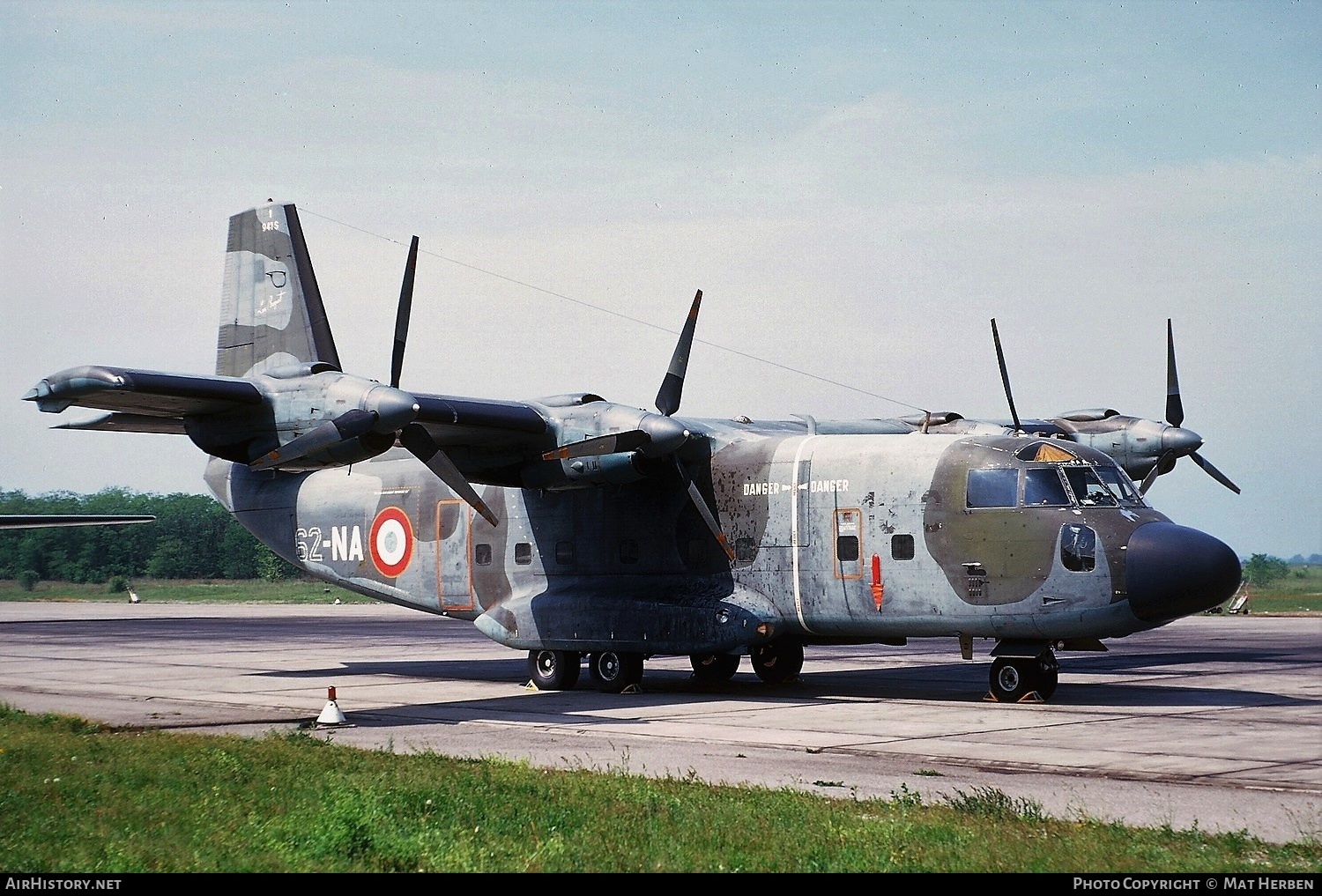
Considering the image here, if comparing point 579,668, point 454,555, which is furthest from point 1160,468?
point 454,555

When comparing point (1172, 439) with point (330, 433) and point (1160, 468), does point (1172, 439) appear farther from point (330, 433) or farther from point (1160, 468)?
point (330, 433)

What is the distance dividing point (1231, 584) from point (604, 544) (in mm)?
9688

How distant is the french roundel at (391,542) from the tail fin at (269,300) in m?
3.13

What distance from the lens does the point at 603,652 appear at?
72.4 feet

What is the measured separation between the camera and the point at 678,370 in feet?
72.2

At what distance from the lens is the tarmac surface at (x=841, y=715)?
12109 millimetres

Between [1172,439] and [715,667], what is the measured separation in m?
10.6

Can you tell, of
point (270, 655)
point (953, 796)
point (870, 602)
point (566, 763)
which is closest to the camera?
point (953, 796)

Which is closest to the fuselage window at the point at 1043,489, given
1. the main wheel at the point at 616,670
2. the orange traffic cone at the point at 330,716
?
the main wheel at the point at 616,670

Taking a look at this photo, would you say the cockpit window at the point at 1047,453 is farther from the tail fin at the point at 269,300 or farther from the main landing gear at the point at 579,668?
the tail fin at the point at 269,300

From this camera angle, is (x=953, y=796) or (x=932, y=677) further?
(x=932, y=677)

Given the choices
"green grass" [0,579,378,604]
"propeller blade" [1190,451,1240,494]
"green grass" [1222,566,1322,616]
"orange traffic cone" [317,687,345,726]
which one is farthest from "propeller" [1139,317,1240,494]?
"green grass" [0,579,378,604]
